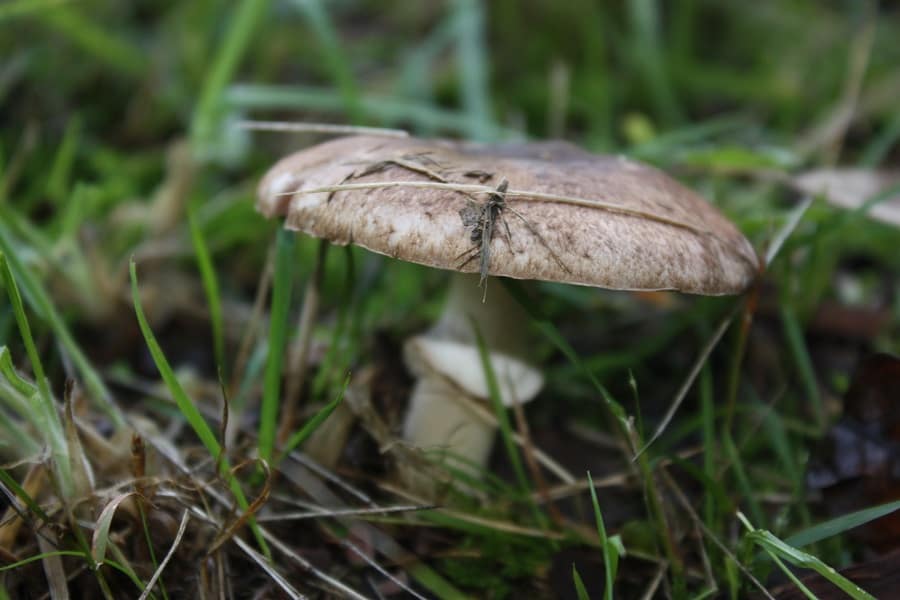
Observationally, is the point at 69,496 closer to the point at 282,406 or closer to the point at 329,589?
the point at 329,589

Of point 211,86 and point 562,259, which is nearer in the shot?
point 562,259

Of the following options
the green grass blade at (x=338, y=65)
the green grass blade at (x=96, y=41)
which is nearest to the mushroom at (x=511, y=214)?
the green grass blade at (x=338, y=65)

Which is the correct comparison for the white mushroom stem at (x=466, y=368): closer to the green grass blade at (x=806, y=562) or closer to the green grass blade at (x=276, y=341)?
the green grass blade at (x=276, y=341)

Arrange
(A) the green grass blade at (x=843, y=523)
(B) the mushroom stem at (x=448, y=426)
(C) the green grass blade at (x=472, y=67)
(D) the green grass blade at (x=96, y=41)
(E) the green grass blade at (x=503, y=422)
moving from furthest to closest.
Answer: (C) the green grass blade at (x=472, y=67)
(D) the green grass blade at (x=96, y=41)
(B) the mushroom stem at (x=448, y=426)
(E) the green grass blade at (x=503, y=422)
(A) the green grass blade at (x=843, y=523)

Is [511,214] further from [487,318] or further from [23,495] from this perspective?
[23,495]

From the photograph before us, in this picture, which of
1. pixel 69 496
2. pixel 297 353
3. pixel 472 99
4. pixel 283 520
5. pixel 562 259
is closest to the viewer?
pixel 562 259

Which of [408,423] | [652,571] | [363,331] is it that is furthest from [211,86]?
[652,571]

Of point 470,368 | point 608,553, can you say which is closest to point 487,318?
point 470,368
